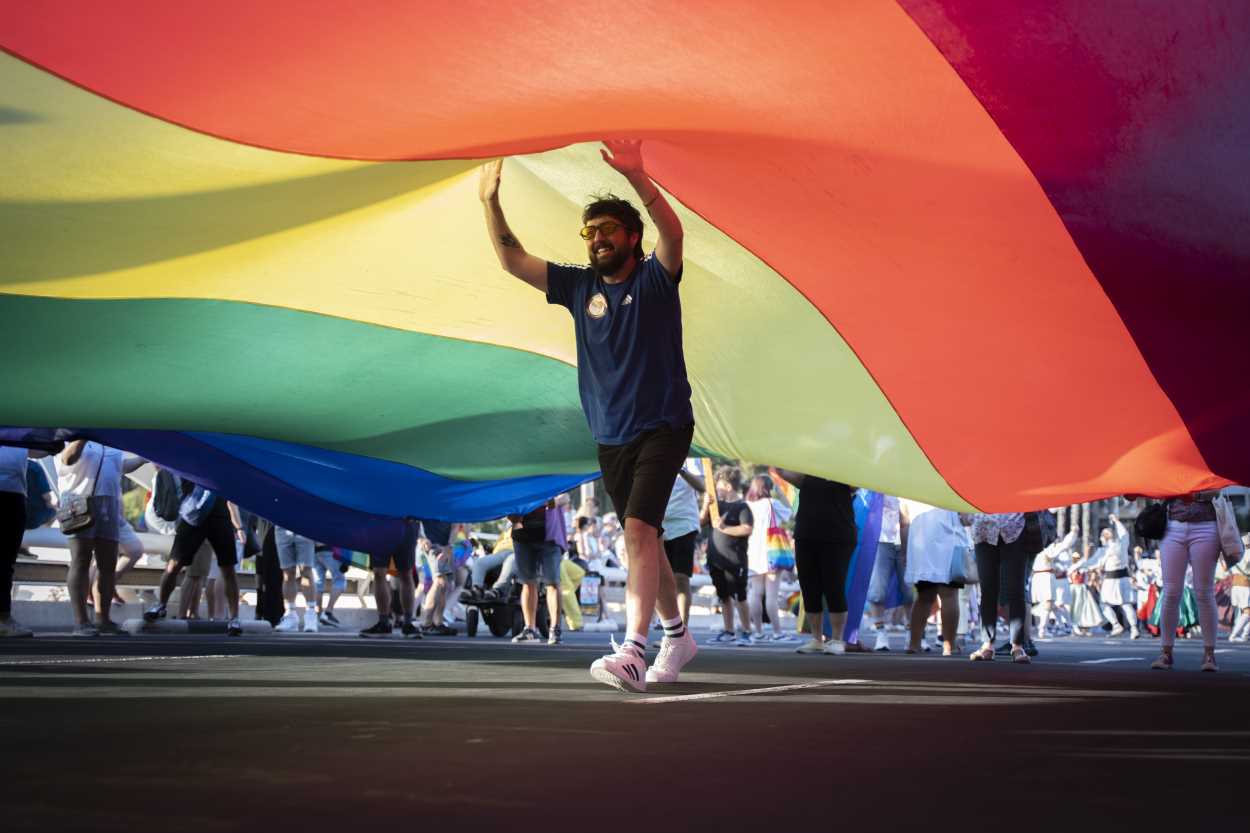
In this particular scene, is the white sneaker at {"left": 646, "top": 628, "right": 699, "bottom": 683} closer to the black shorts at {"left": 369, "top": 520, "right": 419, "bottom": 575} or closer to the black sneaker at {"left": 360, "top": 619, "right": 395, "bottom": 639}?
the black shorts at {"left": 369, "top": 520, "right": 419, "bottom": 575}

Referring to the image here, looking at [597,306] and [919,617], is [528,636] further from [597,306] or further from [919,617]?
[597,306]

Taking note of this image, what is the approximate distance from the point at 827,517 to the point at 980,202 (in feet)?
Result: 17.8

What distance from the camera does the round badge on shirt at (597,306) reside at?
205 inches

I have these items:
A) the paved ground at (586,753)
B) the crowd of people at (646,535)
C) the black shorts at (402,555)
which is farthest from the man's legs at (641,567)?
the black shorts at (402,555)

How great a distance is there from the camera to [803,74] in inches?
179

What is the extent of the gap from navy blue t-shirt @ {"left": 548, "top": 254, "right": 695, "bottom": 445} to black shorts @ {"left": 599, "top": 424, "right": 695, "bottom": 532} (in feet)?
0.13

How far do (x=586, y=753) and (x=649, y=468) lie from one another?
2.09 meters

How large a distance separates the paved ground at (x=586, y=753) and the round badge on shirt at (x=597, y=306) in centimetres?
138

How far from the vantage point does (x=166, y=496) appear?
1188cm

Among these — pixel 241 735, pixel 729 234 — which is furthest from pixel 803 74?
pixel 241 735

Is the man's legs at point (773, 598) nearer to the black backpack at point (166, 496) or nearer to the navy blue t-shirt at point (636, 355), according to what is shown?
the black backpack at point (166, 496)

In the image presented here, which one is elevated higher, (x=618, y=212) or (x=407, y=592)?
(x=618, y=212)

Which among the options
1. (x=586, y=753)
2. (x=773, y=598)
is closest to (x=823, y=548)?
(x=773, y=598)

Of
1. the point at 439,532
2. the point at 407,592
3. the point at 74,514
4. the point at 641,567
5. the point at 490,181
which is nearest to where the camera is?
the point at 641,567
